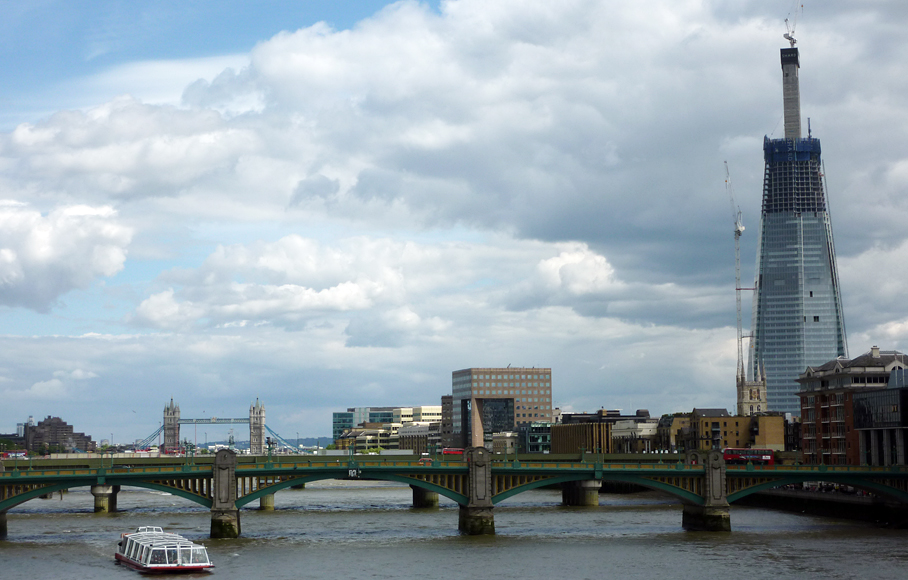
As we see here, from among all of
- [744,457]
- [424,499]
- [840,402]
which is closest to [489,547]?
[424,499]

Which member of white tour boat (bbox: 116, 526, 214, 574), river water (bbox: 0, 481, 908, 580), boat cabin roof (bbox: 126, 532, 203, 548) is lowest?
river water (bbox: 0, 481, 908, 580)

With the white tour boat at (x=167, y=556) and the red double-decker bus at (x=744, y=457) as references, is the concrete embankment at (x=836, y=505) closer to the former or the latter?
the red double-decker bus at (x=744, y=457)

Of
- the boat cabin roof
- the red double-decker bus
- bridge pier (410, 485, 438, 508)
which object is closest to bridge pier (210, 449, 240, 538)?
the boat cabin roof

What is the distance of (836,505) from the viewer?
146000 mm

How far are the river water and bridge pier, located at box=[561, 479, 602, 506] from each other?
55.3 ft

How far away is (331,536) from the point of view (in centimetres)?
12138

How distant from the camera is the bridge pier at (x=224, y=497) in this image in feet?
371

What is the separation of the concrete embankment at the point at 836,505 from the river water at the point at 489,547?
3.33 m

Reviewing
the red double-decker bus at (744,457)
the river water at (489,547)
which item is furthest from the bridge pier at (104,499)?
the red double-decker bus at (744,457)

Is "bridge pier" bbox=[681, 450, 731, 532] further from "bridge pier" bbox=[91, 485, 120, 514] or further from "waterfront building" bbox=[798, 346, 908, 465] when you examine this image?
"bridge pier" bbox=[91, 485, 120, 514]

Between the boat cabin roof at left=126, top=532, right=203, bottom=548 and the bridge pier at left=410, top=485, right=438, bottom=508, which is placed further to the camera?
the bridge pier at left=410, top=485, right=438, bottom=508

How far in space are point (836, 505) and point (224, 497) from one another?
78.6 meters

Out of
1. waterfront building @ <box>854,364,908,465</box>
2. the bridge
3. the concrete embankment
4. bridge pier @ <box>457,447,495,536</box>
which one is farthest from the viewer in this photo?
waterfront building @ <box>854,364,908,465</box>

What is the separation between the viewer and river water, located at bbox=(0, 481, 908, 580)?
92.3 m
